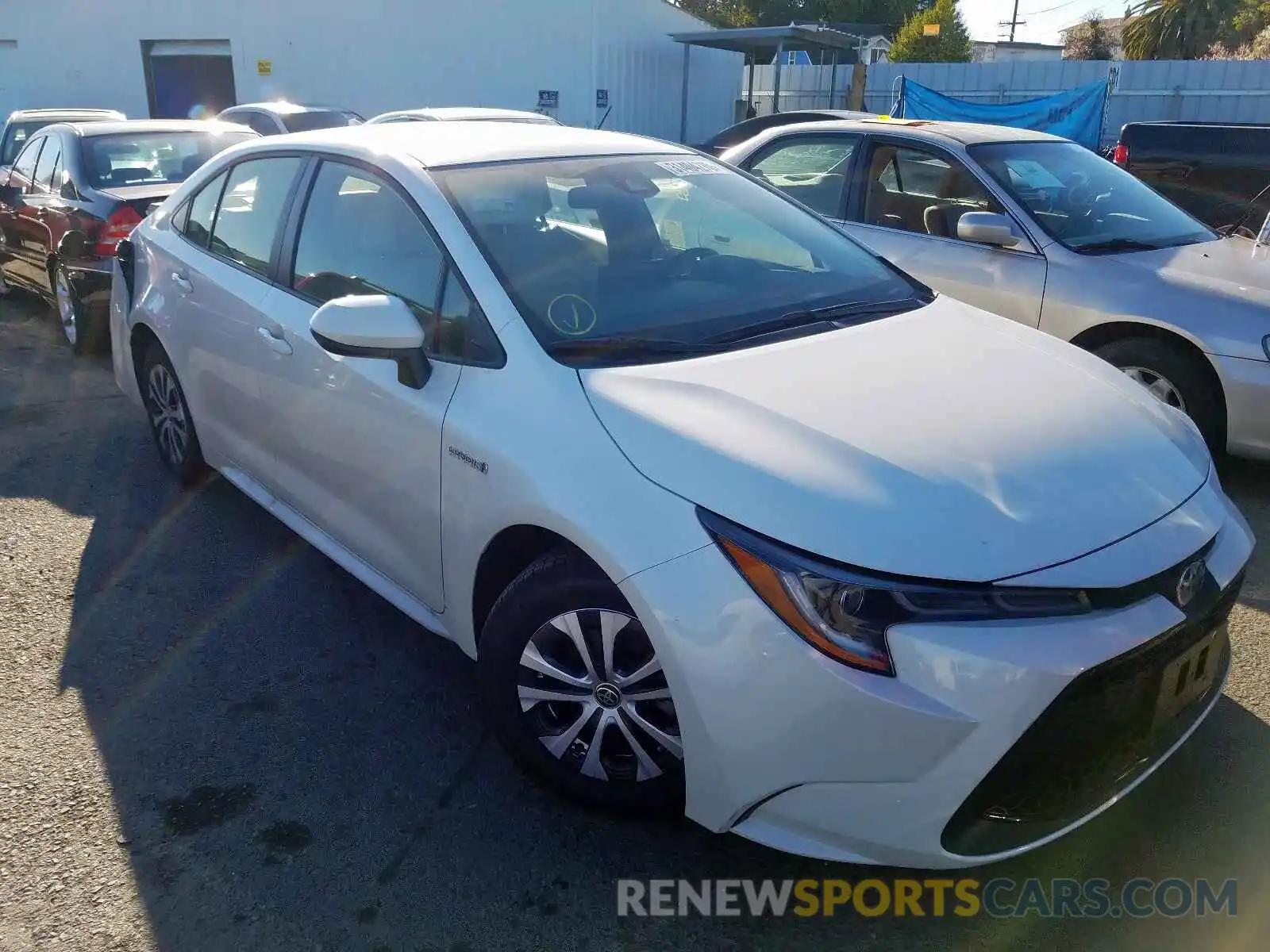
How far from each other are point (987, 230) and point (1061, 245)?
14.7 inches

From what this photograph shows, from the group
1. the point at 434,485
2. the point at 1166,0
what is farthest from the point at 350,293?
the point at 1166,0

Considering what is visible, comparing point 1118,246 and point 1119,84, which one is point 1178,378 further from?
point 1119,84

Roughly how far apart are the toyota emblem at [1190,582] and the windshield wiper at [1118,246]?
3100mm

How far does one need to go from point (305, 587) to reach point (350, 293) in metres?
1.27

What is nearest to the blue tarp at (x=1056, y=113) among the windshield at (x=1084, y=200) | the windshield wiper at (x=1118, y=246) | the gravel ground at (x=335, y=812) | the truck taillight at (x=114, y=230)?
the windshield at (x=1084, y=200)

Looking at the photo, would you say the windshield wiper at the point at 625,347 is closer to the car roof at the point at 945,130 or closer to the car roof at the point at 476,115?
the car roof at the point at 945,130

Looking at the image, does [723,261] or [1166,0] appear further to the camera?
[1166,0]

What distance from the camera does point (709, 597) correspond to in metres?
2.09

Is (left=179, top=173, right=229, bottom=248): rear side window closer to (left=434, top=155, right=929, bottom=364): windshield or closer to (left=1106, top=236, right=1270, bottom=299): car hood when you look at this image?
(left=434, top=155, right=929, bottom=364): windshield

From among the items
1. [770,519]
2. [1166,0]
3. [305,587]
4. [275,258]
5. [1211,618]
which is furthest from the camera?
[1166,0]

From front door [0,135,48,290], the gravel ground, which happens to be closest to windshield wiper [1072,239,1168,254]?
the gravel ground

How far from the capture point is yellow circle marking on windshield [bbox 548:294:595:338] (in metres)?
2.70

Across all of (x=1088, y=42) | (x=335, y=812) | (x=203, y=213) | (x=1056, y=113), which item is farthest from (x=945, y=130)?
(x=1088, y=42)

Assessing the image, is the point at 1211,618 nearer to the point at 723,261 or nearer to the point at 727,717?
the point at 727,717
